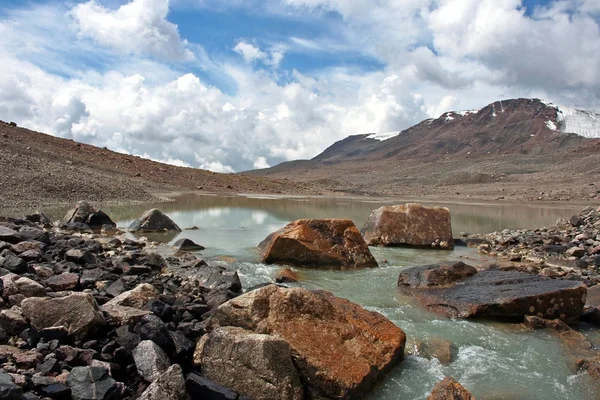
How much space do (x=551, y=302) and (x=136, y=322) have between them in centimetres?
794

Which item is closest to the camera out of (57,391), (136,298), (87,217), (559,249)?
(57,391)

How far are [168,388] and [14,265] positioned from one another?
5365 millimetres

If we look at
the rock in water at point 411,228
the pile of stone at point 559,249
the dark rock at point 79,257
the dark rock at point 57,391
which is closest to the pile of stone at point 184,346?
the dark rock at point 57,391

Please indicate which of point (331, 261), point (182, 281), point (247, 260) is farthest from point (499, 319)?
point (247, 260)

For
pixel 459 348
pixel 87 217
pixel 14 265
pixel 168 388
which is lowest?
pixel 459 348

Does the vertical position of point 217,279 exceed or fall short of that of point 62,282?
it falls short

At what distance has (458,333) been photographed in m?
8.80

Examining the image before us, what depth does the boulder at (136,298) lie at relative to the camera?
7726 mm

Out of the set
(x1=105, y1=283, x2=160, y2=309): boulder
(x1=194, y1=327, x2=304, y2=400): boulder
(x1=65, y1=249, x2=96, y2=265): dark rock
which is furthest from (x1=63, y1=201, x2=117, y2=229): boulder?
(x1=194, y1=327, x2=304, y2=400): boulder

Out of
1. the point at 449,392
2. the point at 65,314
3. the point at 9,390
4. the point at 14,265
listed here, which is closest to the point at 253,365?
the point at 449,392

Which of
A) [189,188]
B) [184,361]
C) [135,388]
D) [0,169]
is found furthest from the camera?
[189,188]

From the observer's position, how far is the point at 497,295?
32.7ft

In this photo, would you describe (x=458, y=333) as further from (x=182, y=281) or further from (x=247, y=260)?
(x=247, y=260)

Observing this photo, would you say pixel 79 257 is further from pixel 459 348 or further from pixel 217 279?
pixel 459 348
